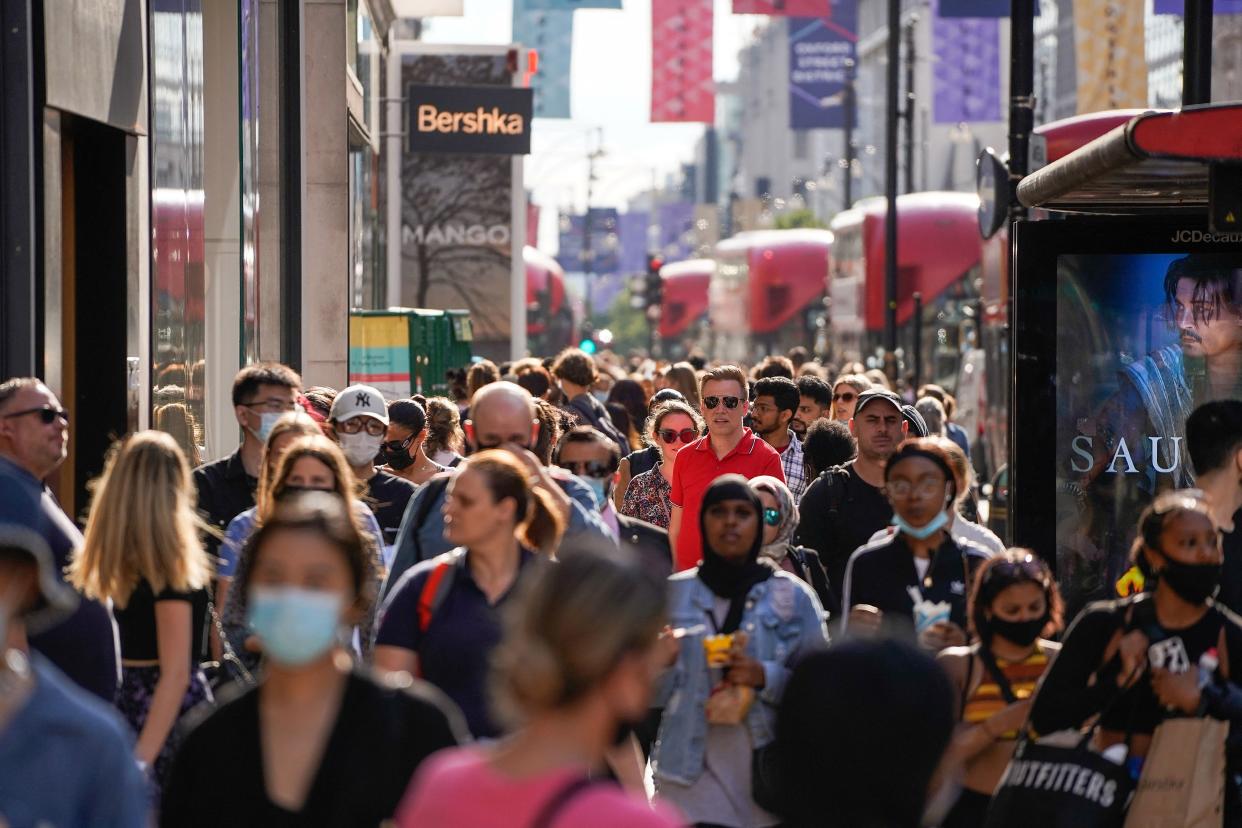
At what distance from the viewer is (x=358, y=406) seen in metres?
8.56

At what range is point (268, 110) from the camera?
1911 centimetres

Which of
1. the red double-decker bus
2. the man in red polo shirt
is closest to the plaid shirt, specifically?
the man in red polo shirt

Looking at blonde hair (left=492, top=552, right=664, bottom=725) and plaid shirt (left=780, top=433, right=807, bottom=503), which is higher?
blonde hair (left=492, top=552, right=664, bottom=725)

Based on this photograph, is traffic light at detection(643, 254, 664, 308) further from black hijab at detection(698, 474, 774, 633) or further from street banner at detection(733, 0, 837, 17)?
black hijab at detection(698, 474, 774, 633)

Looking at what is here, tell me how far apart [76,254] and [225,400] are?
545 centimetres

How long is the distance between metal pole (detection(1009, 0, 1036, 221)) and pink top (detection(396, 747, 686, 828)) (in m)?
12.1

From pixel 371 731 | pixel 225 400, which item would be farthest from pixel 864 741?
pixel 225 400

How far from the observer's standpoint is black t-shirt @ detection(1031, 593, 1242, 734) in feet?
18.5

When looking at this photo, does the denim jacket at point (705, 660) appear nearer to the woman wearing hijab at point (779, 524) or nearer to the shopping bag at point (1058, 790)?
the shopping bag at point (1058, 790)

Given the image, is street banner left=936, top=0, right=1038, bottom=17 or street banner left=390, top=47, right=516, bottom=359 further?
street banner left=390, top=47, right=516, bottom=359

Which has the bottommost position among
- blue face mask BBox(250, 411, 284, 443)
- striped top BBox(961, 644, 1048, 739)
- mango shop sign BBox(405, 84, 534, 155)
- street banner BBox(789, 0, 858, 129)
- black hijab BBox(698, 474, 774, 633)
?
striped top BBox(961, 644, 1048, 739)

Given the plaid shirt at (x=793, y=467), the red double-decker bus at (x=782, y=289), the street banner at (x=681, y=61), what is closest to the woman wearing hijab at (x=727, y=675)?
the plaid shirt at (x=793, y=467)

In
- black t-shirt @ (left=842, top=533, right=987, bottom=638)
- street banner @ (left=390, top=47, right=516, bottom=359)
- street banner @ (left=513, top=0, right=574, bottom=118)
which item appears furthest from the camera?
street banner @ (left=513, top=0, right=574, bottom=118)

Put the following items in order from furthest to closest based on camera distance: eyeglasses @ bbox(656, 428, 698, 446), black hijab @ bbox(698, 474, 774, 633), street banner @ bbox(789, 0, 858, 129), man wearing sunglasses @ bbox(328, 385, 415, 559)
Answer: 1. street banner @ bbox(789, 0, 858, 129)
2. eyeglasses @ bbox(656, 428, 698, 446)
3. man wearing sunglasses @ bbox(328, 385, 415, 559)
4. black hijab @ bbox(698, 474, 774, 633)
